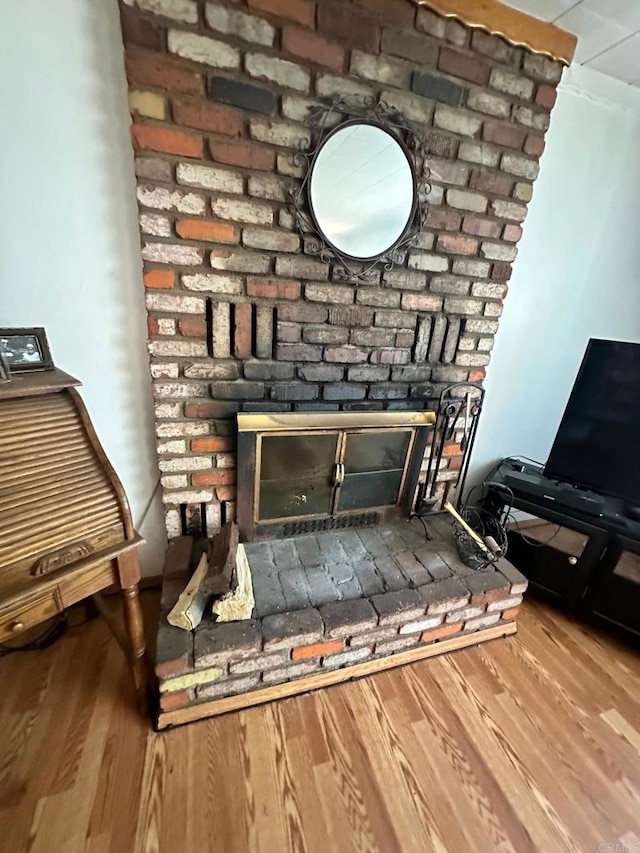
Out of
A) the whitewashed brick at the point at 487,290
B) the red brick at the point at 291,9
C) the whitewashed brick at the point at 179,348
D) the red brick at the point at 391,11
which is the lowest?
the whitewashed brick at the point at 179,348

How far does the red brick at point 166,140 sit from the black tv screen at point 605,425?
1.68 meters

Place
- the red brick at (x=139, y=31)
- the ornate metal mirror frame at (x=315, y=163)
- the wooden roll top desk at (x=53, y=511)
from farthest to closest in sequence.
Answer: the ornate metal mirror frame at (x=315, y=163), the red brick at (x=139, y=31), the wooden roll top desk at (x=53, y=511)

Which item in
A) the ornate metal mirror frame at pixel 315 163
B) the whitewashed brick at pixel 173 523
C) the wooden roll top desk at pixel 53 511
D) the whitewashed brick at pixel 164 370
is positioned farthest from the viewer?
the whitewashed brick at pixel 173 523

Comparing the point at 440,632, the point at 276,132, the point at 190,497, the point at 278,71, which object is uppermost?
the point at 278,71

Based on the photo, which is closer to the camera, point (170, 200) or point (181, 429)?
point (170, 200)

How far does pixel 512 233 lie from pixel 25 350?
1.78 metres

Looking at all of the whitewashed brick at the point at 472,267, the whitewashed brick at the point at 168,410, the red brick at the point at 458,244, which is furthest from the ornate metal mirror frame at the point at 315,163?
the whitewashed brick at the point at 168,410

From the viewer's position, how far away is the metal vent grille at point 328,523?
5.34ft

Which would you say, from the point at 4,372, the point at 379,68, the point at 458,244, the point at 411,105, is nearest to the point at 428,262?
the point at 458,244

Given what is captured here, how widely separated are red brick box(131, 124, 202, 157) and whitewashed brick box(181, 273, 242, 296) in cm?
33

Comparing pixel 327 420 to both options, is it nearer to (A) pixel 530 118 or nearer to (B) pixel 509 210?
(B) pixel 509 210

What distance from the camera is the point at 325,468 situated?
1596 millimetres

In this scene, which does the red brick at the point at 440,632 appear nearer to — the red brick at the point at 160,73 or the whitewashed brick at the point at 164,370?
the whitewashed brick at the point at 164,370

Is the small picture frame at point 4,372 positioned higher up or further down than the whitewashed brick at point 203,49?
further down
